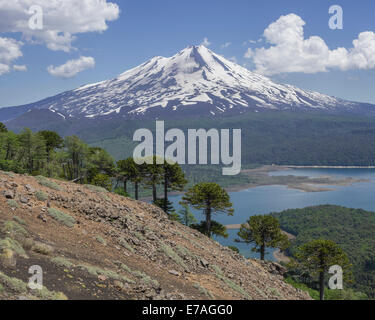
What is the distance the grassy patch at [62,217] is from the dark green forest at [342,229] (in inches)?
3354

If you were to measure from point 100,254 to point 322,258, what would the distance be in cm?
2387

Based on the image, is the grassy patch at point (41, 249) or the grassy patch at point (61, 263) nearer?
the grassy patch at point (61, 263)

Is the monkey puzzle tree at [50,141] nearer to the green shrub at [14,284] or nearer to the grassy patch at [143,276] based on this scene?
the grassy patch at [143,276]

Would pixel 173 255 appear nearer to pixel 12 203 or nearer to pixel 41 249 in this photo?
pixel 41 249

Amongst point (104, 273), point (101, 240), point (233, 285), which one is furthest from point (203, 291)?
point (101, 240)

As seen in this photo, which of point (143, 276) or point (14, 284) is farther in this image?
point (143, 276)

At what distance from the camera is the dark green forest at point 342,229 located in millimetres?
92125

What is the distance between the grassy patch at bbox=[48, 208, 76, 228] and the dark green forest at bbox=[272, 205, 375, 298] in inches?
3354

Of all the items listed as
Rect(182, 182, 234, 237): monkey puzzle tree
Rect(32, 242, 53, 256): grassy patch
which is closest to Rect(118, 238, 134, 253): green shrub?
Rect(32, 242, 53, 256): grassy patch

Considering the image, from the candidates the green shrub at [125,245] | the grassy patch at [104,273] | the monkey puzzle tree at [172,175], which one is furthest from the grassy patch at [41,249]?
the monkey puzzle tree at [172,175]

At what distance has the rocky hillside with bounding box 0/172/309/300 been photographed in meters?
11.3

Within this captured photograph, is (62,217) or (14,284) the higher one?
(62,217)

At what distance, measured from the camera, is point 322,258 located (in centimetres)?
3173

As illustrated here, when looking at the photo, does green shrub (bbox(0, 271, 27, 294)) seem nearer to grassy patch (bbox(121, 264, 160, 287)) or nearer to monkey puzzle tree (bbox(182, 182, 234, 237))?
grassy patch (bbox(121, 264, 160, 287))
